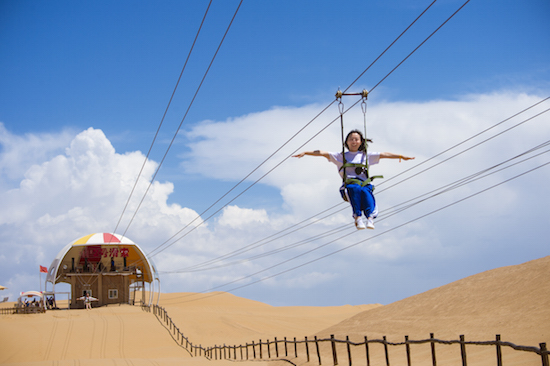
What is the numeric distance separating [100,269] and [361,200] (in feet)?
154

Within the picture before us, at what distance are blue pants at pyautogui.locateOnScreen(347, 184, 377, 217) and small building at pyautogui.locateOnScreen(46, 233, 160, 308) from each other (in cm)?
4042

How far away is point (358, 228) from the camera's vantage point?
11500 mm

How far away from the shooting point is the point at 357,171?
12156mm

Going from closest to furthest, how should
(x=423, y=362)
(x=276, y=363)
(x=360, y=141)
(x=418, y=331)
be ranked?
1. (x=360, y=141)
2. (x=276, y=363)
3. (x=423, y=362)
4. (x=418, y=331)

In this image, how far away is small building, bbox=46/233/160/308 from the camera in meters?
49.9

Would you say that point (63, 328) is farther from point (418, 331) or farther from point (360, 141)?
point (360, 141)

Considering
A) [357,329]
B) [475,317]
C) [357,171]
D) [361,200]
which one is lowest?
[357,329]

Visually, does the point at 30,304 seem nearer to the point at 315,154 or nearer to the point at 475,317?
the point at 475,317

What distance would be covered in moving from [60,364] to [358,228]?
Answer: 18198 mm

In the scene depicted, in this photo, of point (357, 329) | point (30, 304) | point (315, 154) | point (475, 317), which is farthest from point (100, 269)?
point (315, 154)

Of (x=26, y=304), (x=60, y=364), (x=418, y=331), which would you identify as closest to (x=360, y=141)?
(x=60, y=364)

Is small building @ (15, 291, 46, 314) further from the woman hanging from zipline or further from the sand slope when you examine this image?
the woman hanging from zipline

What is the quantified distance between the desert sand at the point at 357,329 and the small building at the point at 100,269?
684cm

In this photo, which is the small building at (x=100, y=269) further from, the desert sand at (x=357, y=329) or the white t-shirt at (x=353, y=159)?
the white t-shirt at (x=353, y=159)
